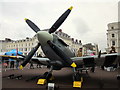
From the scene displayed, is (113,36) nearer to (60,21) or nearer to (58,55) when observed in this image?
(60,21)

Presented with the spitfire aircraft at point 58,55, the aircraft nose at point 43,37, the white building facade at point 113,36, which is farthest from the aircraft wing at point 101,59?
the white building facade at point 113,36

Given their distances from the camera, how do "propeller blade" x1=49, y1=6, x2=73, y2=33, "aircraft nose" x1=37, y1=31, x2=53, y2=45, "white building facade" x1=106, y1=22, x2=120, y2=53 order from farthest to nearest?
"white building facade" x1=106, y1=22, x2=120, y2=53 → "propeller blade" x1=49, y1=6, x2=73, y2=33 → "aircraft nose" x1=37, y1=31, x2=53, y2=45

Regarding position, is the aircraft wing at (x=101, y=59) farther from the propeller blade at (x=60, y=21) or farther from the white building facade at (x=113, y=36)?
the white building facade at (x=113, y=36)

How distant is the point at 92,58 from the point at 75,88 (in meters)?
2.30

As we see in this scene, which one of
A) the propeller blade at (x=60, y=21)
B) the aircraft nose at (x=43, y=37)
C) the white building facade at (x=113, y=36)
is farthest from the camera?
the white building facade at (x=113, y=36)

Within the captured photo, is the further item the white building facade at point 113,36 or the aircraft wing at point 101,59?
the white building facade at point 113,36

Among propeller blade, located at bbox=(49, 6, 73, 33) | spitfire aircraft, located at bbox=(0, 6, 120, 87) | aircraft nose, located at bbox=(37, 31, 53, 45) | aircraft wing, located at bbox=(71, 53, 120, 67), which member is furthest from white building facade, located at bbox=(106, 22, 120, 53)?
aircraft nose, located at bbox=(37, 31, 53, 45)

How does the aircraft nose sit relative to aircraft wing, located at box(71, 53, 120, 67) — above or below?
above

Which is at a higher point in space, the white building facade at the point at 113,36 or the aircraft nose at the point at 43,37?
the white building facade at the point at 113,36

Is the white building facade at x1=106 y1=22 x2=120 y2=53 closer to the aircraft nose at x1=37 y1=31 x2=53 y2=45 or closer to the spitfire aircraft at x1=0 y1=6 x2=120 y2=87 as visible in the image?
the spitfire aircraft at x1=0 y1=6 x2=120 y2=87

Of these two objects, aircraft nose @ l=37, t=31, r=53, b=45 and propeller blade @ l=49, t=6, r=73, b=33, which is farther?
propeller blade @ l=49, t=6, r=73, b=33

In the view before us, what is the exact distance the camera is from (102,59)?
687 centimetres

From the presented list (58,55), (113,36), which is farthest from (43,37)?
(113,36)

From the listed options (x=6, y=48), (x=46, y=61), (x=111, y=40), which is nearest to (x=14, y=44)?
(x=6, y=48)
